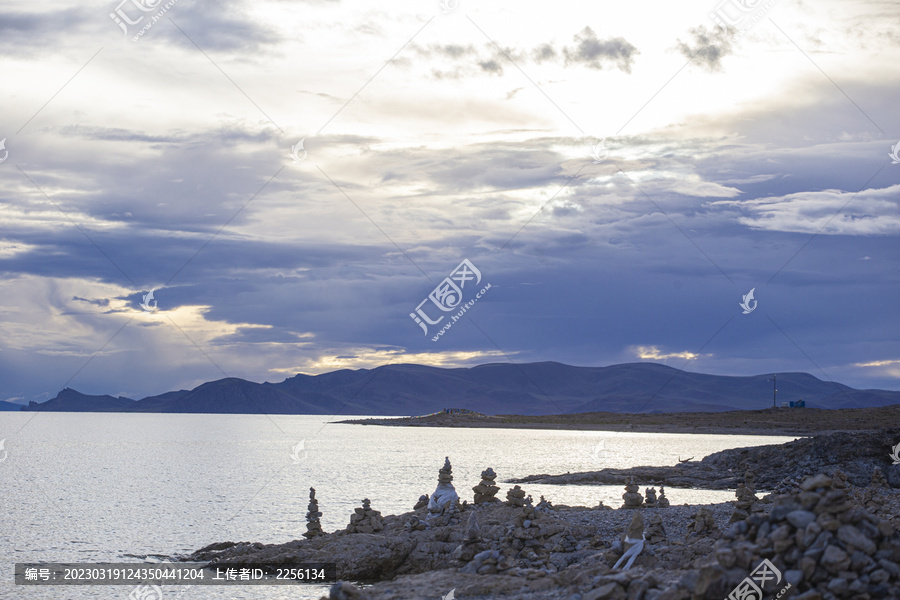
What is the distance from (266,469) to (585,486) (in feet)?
157

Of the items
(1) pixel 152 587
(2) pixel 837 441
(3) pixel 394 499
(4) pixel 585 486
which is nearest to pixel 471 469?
(4) pixel 585 486

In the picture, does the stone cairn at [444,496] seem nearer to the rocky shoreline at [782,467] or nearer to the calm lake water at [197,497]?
the calm lake water at [197,497]

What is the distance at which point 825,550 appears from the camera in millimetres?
11469

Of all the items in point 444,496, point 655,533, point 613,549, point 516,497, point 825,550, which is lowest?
point 655,533

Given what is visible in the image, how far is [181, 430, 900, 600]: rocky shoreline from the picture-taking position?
11.4m

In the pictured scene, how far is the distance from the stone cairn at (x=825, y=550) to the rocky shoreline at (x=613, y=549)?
2 cm

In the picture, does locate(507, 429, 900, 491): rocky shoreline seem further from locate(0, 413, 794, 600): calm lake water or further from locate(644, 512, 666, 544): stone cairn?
locate(644, 512, 666, 544): stone cairn

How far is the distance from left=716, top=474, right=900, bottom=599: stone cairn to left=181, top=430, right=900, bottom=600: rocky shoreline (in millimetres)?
16

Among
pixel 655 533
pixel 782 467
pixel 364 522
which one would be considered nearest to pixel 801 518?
pixel 655 533

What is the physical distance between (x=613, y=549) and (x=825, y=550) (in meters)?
8.42

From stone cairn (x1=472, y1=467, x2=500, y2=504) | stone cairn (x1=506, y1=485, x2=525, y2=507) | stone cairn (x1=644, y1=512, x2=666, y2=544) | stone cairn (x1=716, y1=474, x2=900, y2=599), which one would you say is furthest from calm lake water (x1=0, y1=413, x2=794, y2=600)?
stone cairn (x1=716, y1=474, x2=900, y2=599)

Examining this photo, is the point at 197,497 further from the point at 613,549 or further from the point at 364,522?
the point at 613,549

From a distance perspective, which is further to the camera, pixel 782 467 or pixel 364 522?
pixel 782 467

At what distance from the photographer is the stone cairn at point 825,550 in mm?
11242
